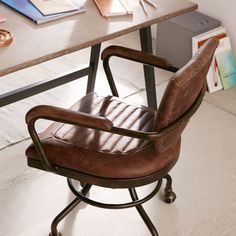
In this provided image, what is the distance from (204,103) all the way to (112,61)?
2.55 ft

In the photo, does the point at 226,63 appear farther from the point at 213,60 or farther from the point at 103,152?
the point at 103,152

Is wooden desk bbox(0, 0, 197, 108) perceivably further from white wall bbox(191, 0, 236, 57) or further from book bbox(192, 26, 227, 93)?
white wall bbox(191, 0, 236, 57)

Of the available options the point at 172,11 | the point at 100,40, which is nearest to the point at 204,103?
the point at 172,11

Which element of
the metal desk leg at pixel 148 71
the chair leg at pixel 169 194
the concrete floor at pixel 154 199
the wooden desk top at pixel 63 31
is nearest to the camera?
the wooden desk top at pixel 63 31

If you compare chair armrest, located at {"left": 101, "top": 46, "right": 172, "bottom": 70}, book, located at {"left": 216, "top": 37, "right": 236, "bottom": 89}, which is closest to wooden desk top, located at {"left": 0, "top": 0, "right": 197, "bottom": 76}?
chair armrest, located at {"left": 101, "top": 46, "right": 172, "bottom": 70}

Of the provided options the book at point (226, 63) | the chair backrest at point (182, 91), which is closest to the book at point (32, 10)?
the chair backrest at point (182, 91)

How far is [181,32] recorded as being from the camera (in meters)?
3.34

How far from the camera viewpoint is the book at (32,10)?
2064 mm

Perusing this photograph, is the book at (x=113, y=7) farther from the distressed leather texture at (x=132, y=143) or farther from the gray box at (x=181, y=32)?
the gray box at (x=181, y=32)

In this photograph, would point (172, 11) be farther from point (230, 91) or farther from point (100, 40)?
point (230, 91)

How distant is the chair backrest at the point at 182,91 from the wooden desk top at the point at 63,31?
0.44 meters

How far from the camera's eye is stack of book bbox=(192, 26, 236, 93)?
10.8 feet

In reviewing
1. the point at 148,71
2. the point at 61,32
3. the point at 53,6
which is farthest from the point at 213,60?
the point at 61,32

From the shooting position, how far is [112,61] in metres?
3.59
